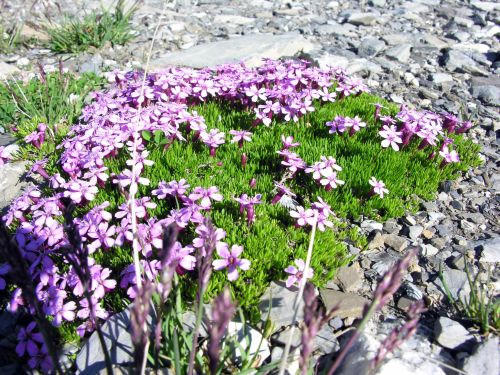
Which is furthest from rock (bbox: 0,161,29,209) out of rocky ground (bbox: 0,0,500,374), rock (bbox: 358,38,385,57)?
rock (bbox: 358,38,385,57)

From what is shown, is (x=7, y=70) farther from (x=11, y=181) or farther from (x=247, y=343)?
(x=247, y=343)

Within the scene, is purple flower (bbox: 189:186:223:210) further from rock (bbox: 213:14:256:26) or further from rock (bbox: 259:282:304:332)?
rock (bbox: 213:14:256:26)

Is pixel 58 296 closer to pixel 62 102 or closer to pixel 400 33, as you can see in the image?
pixel 62 102

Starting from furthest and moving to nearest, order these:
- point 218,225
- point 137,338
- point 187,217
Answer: point 218,225
point 187,217
point 137,338

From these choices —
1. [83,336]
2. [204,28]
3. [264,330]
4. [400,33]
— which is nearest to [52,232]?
[83,336]

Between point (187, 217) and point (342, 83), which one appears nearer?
point (187, 217)

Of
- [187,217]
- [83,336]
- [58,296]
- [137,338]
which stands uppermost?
[137,338]
